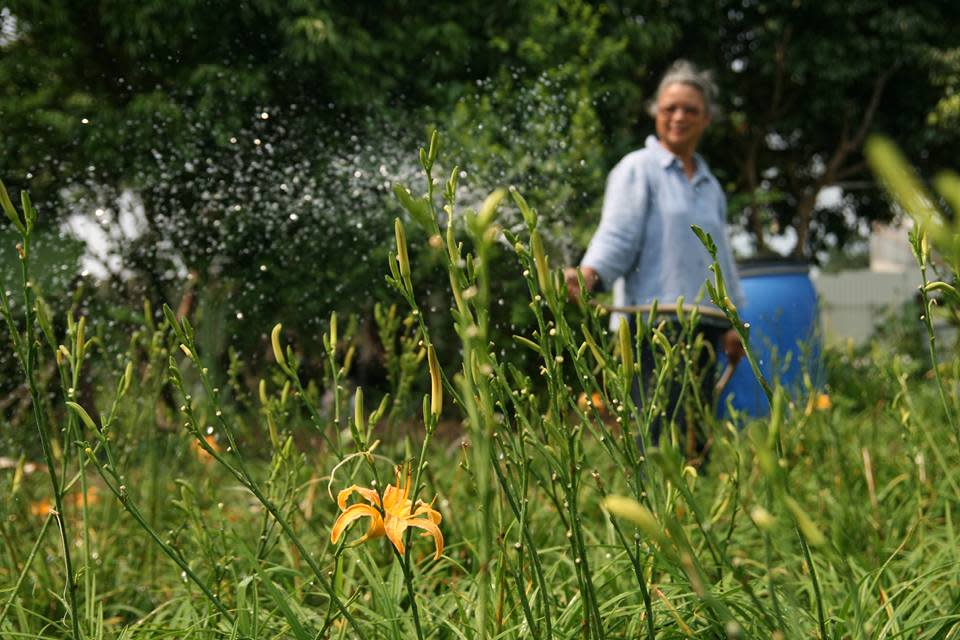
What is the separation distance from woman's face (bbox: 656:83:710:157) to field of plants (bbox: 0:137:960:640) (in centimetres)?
59

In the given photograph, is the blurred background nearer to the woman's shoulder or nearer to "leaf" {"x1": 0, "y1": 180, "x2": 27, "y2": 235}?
the woman's shoulder

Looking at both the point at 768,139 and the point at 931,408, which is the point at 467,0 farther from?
the point at 768,139

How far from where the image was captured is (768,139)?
952 cm

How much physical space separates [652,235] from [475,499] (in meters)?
1.03

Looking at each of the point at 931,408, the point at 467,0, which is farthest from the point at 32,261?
the point at 931,408

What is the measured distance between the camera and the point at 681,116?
2479 mm

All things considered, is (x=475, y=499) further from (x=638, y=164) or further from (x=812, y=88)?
(x=812, y=88)

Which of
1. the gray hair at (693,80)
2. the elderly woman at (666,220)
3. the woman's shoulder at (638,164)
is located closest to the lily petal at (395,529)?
the elderly woman at (666,220)

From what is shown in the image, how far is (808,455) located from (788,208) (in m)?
8.52

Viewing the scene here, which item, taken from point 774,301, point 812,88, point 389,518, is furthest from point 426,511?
point 812,88

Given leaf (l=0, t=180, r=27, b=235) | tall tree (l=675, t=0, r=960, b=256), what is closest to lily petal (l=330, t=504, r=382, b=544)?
leaf (l=0, t=180, r=27, b=235)

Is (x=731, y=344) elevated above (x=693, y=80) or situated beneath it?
situated beneath

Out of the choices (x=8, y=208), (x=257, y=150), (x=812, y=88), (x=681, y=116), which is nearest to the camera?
(x=8, y=208)

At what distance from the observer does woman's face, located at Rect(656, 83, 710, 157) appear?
8.13ft
